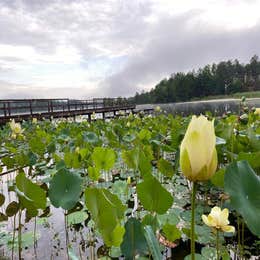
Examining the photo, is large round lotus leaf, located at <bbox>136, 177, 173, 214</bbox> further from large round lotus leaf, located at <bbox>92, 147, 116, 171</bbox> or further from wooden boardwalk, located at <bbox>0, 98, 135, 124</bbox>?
wooden boardwalk, located at <bbox>0, 98, 135, 124</bbox>

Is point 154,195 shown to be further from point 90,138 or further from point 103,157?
point 90,138

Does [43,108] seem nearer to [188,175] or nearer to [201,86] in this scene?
[188,175]

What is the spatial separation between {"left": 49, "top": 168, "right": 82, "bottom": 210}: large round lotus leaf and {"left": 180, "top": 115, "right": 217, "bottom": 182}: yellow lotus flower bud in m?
0.79

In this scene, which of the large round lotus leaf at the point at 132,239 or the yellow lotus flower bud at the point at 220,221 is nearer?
the yellow lotus flower bud at the point at 220,221

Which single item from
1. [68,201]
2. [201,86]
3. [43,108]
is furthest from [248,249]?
[201,86]

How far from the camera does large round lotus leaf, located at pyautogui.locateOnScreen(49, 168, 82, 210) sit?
4.10ft

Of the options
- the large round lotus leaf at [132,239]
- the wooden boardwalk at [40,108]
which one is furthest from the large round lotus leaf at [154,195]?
the wooden boardwalk at [40,108]

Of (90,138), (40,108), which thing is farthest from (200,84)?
(90,138)

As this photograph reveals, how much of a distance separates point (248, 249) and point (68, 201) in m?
1.04

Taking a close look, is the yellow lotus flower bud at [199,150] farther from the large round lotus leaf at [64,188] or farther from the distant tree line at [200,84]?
the distant tree line at [200,84]

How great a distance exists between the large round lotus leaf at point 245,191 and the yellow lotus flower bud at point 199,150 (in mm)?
209

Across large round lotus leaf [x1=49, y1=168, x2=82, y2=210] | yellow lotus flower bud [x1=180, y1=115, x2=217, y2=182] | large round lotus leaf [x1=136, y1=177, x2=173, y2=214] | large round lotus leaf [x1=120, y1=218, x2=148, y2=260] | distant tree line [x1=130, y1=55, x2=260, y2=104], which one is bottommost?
large round lotus leaf [x1=120, y1=218, x2=148, y2=260]

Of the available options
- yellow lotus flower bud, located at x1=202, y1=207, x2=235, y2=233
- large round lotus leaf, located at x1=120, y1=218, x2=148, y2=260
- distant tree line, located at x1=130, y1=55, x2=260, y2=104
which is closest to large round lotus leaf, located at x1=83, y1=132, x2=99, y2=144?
large round lotus leaf, located at x1=120, y1=218, x2=148, y2=260

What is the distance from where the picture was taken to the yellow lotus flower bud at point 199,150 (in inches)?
21.8
